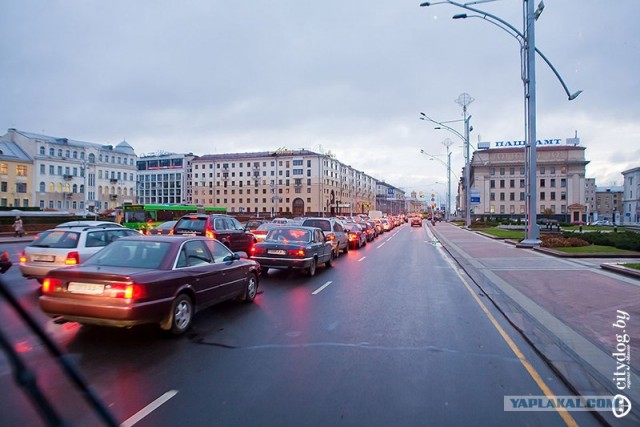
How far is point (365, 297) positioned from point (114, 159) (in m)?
92.2

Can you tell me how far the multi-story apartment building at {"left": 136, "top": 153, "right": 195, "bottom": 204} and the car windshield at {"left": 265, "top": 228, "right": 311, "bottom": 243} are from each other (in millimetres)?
118029

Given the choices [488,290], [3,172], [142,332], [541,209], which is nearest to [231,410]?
[142,332]

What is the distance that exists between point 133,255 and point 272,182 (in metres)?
111

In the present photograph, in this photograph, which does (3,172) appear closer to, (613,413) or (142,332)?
(142,332)

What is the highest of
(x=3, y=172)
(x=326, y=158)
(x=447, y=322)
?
(x=326, y=158)

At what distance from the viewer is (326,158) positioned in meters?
116

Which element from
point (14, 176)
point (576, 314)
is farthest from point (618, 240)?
point (14, 176)

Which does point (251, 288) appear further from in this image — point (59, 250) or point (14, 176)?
point (14, 176)

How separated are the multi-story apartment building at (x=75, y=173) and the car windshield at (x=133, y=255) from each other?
6628cm

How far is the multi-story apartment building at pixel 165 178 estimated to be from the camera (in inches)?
5079

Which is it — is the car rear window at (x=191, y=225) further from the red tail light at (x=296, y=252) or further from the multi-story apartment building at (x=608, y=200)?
the multi-story apartment building at (x=608, y=200)

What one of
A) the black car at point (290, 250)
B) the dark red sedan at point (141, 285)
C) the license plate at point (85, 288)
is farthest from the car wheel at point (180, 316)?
the black car at point (290, 250)

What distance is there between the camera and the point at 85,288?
19.4ft

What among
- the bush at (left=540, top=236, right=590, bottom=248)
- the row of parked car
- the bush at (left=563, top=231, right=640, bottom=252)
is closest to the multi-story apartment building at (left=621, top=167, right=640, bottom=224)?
the bush at (left=563, top=231, right=640, bottom=252)
